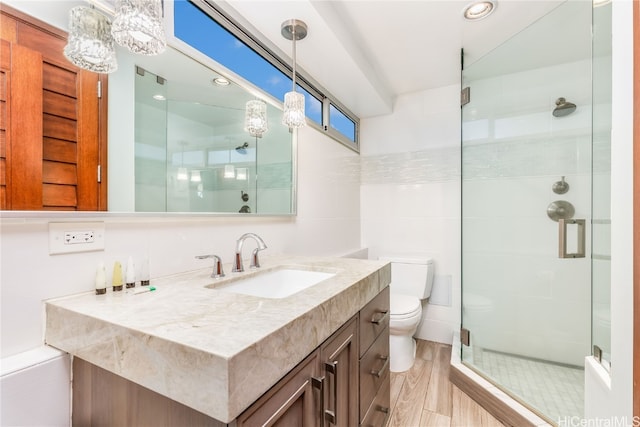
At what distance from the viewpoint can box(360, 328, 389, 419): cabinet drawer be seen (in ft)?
3.69

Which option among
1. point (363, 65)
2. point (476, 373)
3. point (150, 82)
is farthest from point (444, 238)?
point (150, 82)

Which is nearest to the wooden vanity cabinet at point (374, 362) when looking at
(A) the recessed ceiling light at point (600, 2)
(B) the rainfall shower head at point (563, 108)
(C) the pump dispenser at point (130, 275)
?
(C) the pump dispenser at point (130, 275)

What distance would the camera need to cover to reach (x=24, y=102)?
2.34 ft

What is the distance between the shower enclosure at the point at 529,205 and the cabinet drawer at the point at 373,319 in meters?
0.97

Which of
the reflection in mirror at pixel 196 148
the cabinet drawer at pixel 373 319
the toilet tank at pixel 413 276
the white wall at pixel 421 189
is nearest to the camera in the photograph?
the reflection in mirror at pixel 196 148

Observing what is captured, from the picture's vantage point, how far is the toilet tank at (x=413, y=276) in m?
2.32

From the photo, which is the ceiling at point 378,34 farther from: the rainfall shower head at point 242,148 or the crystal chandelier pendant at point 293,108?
the rainfall shower head at point 242,148

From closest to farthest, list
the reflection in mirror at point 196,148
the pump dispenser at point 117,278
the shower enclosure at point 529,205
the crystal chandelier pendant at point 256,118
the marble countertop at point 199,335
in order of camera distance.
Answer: the marble countertop at point 199,335 → the pump dispenser at point 117,278 → the reflection in mirror at point 196,148 → the crystal chandelier pendant at point 256,118 → the shower enclosure at point 529,205

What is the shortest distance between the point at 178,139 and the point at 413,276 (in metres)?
2.01

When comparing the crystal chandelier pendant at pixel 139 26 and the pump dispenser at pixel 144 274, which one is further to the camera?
the pump dispenser at pixel 144 274

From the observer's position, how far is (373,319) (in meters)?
1.20

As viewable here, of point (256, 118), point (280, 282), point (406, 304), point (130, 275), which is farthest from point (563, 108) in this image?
point (130, 275)

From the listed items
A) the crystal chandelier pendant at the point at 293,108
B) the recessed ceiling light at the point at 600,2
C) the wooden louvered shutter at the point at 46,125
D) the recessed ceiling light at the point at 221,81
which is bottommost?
the wooden louvered shutter at the point at 46,125

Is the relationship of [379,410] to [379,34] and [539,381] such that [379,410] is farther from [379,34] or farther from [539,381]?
[379,34]
